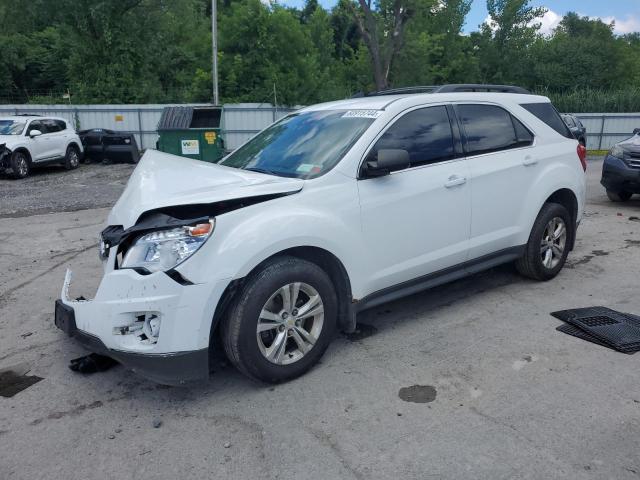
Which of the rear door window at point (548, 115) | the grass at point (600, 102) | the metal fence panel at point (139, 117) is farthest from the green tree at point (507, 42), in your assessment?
the rear door window at point (548, 115)

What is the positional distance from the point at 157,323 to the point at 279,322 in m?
0.76

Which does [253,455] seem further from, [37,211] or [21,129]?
[21,129]

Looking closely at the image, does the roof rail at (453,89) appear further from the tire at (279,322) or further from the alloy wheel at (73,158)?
the alloy wheel at (73,158)

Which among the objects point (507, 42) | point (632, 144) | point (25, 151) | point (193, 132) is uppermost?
point (507, 42)

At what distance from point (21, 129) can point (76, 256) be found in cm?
1084

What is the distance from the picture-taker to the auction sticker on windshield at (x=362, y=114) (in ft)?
14.1

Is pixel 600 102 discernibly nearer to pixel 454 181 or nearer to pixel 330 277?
pixel 454 181

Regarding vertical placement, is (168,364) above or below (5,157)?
below

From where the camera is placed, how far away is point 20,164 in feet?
50.7

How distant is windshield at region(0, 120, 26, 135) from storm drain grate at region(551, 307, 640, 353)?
1571cm

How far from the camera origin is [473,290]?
18.0 feet

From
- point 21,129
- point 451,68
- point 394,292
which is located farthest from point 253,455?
point 451,68

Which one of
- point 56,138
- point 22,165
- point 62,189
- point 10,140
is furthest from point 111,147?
point 62,189

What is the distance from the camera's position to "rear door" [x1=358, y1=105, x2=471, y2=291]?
4.09m
